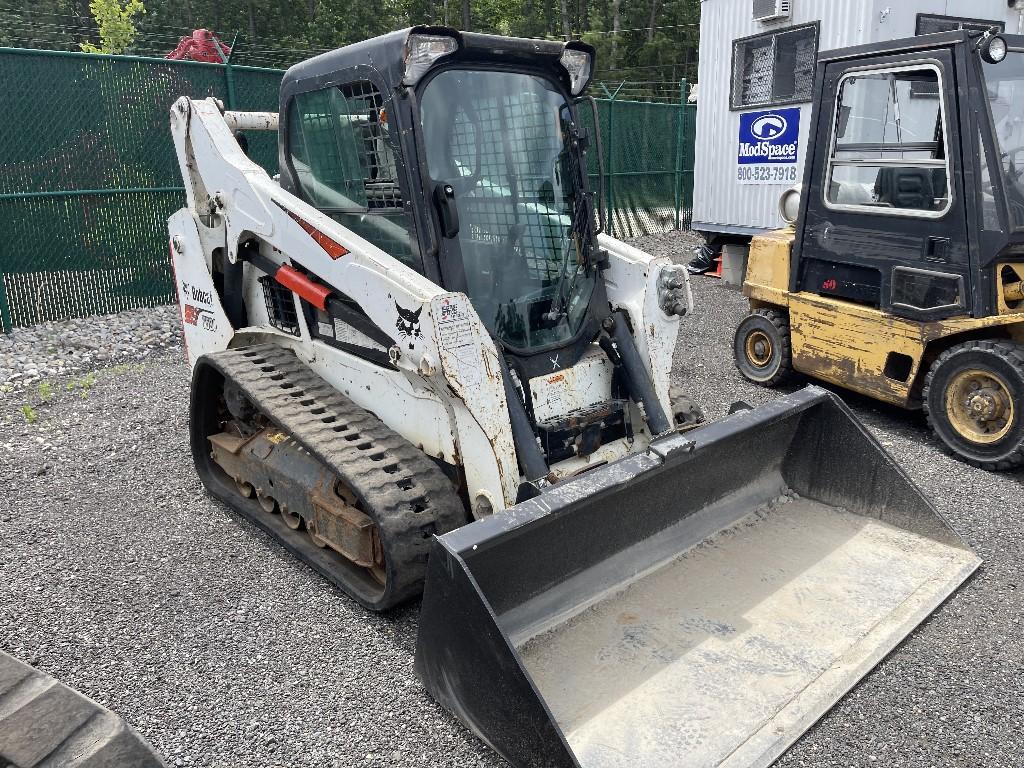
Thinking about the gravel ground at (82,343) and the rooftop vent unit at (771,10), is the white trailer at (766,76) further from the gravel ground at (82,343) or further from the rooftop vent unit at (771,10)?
the gravel ground at (82,343)

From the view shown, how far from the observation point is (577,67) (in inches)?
150

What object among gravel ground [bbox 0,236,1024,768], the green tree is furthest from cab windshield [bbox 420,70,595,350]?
the green tree

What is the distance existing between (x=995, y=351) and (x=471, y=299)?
302cm

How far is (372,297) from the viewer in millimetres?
3309

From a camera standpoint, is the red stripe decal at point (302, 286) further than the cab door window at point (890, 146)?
No

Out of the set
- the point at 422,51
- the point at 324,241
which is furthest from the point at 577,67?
the point at 324,241

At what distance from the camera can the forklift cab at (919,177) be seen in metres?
4.57

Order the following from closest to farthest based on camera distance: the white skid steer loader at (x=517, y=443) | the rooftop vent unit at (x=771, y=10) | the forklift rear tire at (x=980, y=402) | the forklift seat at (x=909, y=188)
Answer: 1. the white skid steer loader at (x=517, y=443)
2. the forklift rear tire at (x=980, y=402)
3. the forklift seat at (x=909, y=188)
4. the rooftop vent unit at (x=771, y=10)

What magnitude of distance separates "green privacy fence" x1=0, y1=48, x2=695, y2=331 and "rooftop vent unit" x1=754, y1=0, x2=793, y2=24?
334cm

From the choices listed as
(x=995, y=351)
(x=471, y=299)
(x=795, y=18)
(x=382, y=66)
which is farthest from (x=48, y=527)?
(x=795, y=18)

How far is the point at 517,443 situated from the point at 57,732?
1843 millimetres

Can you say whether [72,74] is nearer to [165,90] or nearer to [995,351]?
[165,90]

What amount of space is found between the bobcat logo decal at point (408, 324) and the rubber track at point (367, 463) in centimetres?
49

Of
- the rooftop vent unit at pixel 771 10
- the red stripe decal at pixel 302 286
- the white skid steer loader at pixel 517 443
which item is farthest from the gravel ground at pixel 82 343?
the rooftop vent unit at pixel 771 10
